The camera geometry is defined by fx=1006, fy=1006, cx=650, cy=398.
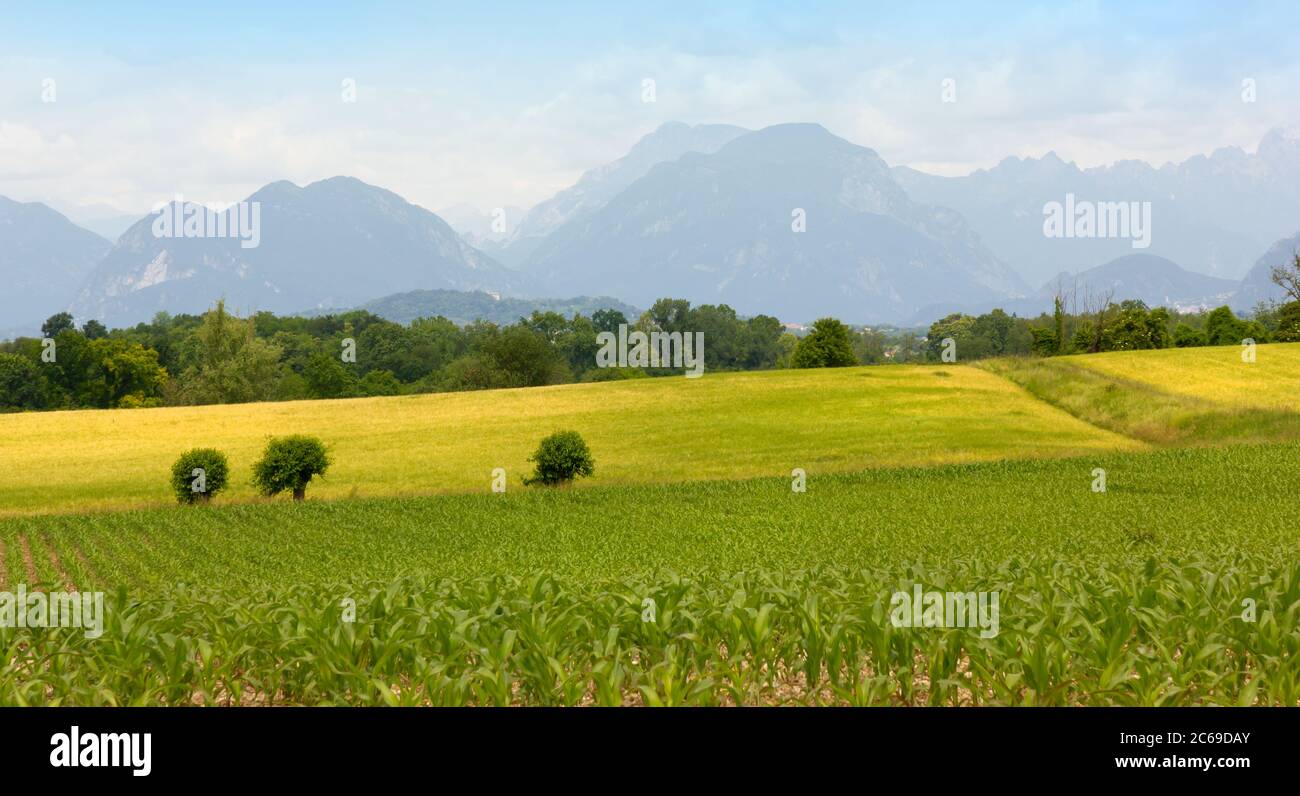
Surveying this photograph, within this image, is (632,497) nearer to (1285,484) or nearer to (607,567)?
(607,567)

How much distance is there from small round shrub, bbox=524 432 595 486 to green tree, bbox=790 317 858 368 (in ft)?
157

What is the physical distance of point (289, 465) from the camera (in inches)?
1441

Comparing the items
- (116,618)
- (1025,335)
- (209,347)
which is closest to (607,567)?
(116,618)

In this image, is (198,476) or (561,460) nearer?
(198,476)

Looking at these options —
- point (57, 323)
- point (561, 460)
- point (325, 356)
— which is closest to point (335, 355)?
point (325, 356)

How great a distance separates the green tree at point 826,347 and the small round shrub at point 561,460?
157 ft

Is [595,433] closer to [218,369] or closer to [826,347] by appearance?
[826,347]

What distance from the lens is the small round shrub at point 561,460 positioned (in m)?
37.7

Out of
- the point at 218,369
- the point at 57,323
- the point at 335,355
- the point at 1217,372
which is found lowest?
the point at 1217,372

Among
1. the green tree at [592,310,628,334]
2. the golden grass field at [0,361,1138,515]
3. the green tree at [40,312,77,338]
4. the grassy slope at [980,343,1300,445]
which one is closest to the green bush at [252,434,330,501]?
the golden grass field at [0,361,1138,515]

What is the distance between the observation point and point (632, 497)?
33.7 m

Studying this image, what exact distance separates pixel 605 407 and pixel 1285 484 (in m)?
36.3

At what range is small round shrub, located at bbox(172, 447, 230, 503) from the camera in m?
35.8

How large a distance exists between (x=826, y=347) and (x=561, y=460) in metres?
49.3
